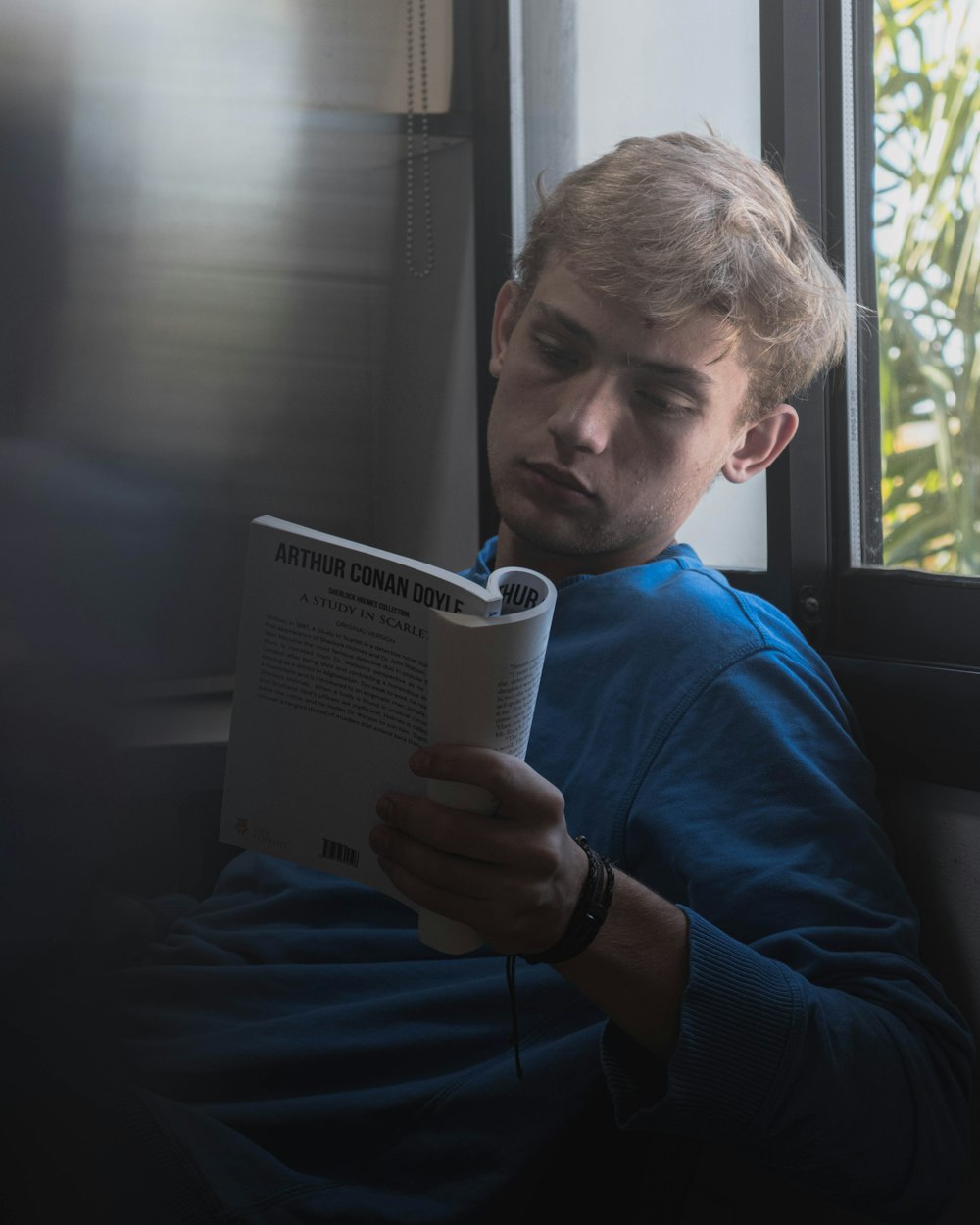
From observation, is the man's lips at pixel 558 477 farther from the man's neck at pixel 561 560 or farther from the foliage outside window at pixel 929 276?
the foliage outside window at pixel 929 276

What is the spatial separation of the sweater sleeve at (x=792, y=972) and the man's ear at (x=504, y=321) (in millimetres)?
421

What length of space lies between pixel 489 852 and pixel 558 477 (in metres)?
0.42

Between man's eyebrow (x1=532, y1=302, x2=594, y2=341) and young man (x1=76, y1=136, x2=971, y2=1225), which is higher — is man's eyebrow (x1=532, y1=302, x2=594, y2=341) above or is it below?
above

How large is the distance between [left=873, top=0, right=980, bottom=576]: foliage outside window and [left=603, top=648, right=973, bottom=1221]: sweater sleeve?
311 millimetres

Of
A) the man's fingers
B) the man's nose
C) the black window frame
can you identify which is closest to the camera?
the man's fingers

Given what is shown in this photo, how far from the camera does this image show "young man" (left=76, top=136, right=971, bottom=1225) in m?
0.55

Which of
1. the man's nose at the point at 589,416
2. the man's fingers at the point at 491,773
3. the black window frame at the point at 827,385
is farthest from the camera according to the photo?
the black window frame at the point at 827,385

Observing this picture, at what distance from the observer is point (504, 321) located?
3.33ft

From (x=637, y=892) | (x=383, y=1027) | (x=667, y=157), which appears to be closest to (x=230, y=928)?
(x=383, y=1027)

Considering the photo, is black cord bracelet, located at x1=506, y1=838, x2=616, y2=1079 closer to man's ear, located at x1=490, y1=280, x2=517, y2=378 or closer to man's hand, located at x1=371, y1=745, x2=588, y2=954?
man's hand, located at x1=371, y1=745, x2=588, y2=954

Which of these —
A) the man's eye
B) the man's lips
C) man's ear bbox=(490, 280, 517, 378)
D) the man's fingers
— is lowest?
the man's fingers

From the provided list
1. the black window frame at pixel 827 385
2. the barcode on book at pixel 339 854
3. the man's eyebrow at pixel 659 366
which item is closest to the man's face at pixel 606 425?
the man's eyebrow at pixel 659 366

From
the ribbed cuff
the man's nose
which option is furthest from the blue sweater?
the man's nose

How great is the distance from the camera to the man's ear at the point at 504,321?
1.00 meters
